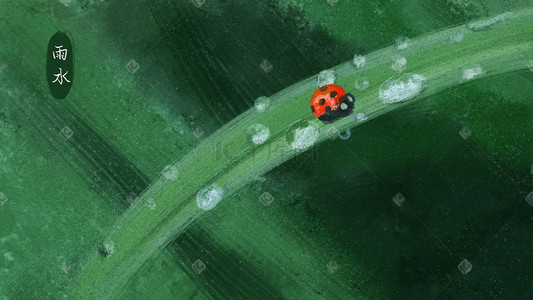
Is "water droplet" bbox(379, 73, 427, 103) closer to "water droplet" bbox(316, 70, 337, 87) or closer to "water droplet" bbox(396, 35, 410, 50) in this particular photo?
"water droplet" bbox(396, 35, 410, 50)

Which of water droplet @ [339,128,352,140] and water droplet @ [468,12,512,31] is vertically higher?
water droplet @ [339,128,352,140]

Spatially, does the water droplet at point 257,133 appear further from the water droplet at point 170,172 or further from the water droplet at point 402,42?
the water droplet at point 402,42

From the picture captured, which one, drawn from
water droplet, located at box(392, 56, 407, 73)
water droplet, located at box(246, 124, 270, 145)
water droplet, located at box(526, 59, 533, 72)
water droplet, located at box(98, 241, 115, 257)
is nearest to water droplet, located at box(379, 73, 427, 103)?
water droplet, located at box(392, 56, 407, 73)

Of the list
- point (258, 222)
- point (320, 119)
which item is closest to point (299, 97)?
point (320, 119)

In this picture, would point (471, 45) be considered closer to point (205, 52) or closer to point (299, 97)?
point (299, 97)

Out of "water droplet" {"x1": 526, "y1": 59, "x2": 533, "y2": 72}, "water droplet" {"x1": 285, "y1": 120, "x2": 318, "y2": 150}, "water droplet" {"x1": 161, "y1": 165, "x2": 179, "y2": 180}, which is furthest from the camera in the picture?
"water droplet" {"x1": 161, "y1": 165, "x2": 179, "y2": 180}

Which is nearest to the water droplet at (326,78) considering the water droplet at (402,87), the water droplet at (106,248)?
the water droplet at (402,87)

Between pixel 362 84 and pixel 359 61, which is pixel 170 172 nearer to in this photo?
pixel 362 84
